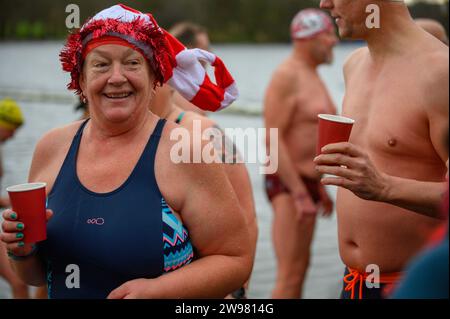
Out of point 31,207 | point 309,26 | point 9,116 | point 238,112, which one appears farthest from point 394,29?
point 238,112

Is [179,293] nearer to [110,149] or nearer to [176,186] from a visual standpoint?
[176,186]

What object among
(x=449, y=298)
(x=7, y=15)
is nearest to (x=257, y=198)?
(x=449, y=298)

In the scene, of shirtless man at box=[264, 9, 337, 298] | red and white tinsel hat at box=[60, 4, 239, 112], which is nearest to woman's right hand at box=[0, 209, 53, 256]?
red and white tinsel hat at box=[60, 4, 239, 112]

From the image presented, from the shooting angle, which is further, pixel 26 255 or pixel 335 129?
pixel 26 255

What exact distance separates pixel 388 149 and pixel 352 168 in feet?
1.18

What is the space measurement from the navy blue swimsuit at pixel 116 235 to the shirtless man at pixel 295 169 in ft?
9.01

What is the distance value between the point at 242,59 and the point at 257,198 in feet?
110

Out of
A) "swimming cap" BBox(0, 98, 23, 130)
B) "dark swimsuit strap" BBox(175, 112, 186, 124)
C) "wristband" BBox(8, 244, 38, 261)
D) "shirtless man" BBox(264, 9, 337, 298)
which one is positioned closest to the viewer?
"wristband" BBox(8, 244, 38, 261)

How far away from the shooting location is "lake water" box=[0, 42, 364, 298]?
6145 millimetres

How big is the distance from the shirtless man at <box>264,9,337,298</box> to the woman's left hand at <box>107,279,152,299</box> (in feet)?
9.48

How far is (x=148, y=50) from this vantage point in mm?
2406

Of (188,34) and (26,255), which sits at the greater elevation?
(188,34)

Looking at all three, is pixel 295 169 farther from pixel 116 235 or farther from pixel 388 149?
pixel 116 235

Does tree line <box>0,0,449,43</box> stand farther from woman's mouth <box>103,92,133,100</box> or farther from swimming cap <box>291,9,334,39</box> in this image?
woman's mouth <box>103,92,133,100</box>
